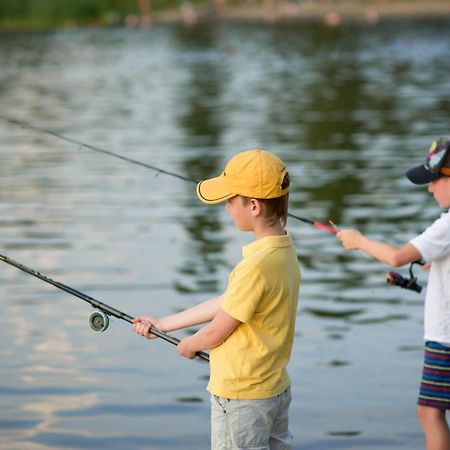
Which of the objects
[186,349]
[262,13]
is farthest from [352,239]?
[262,13]

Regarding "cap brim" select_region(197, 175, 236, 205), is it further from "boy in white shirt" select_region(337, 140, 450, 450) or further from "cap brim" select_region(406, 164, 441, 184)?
"cap brim" select_region(406, 164, 441, 184)

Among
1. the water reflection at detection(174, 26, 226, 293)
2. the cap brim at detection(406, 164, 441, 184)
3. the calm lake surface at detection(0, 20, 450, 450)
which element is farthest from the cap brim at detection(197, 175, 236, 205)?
the water reflection at detection(174, 26, 226, 293)

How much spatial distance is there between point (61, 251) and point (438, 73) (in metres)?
24.1

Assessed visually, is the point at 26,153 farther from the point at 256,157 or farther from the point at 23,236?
the point at 256,157

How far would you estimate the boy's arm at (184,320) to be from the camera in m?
4.32

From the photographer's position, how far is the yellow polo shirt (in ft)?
13.5

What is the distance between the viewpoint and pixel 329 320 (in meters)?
8.25

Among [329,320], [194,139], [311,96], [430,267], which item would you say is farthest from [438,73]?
[430,267]

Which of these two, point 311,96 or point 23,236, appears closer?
point 23,236

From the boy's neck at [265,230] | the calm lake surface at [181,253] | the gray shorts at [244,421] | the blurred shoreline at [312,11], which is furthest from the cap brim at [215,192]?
the blurred shoreline at [312,11]

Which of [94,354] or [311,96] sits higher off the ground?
[311,96]

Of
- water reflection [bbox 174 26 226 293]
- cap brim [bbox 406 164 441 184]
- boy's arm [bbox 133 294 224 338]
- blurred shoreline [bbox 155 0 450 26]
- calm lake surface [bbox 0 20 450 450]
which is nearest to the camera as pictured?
boy's arm [bbox 133 294 224 338]

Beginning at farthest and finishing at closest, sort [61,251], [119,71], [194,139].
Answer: [119,71]
[194,139]
[61,251]

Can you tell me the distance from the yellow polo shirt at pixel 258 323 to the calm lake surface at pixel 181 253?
6.27 ft
